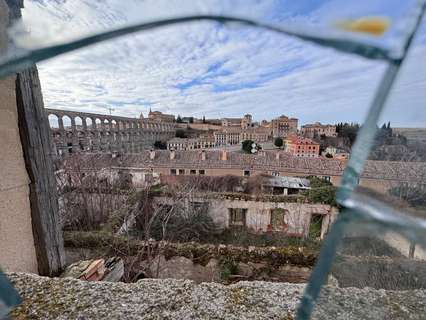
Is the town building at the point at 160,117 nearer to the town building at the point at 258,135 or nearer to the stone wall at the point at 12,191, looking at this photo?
the town building at the point at 258,135

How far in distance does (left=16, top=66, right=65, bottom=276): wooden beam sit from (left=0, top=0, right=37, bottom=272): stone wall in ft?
0.12

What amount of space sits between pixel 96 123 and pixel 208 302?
15.6 meters

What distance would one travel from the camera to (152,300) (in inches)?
31.1

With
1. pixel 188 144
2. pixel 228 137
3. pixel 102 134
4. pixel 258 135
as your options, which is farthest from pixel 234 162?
pixel 228 137

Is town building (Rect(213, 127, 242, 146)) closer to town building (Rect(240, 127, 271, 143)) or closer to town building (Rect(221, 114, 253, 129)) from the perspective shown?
town building (Rect(240, 127, 271, 143))

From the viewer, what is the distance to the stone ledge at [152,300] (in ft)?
A: 2.40

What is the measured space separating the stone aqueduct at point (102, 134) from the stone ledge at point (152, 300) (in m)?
5.00

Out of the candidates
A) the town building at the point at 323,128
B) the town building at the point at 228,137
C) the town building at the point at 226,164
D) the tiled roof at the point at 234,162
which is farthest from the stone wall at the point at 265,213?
the town building at the point at 228,137

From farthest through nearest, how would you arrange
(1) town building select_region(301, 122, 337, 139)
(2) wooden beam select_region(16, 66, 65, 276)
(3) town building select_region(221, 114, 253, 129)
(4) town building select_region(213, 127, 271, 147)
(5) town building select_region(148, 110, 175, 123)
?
1. (3) town building select_region(221, 114, 253, 129)
2. (5) town building select_region(148, 110, 175, 123)
3. (4) town building select_region(213, 127, 271, 147)
4. (2) wooden beam select_region(16, 66, 65, 276)
5. (1) town building select_region(301, 122, 337, 139)

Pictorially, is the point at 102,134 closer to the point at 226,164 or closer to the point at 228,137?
the point at 226,164

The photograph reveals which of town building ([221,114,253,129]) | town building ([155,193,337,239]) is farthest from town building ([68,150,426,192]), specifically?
town building ([221,114,253,129])

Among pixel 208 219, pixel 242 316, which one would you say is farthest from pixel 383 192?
pixel 208 219

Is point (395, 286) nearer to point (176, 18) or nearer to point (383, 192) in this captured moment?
point (383, 192)

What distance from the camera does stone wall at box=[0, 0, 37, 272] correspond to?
45.9 inches
